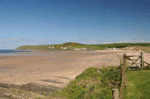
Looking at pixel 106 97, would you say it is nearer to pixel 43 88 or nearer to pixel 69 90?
pixel 69 90

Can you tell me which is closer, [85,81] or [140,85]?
[140,85]

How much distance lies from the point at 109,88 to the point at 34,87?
17.6ft

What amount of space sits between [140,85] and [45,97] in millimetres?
5993

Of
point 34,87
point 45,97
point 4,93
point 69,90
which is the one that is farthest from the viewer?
point 34,87

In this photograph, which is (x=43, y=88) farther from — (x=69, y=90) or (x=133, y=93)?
(x=133, y=93)

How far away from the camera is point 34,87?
9.55 m

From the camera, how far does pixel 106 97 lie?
721cm

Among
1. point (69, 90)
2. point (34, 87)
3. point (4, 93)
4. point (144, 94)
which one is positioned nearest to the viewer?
point (144, 94)

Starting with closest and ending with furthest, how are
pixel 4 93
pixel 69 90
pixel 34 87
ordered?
pixel 4 93
pixel 69 90
pixel 34 87

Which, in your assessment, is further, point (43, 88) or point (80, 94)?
point (43, 88)

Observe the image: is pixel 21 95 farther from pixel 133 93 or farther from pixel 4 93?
pixel 133 93

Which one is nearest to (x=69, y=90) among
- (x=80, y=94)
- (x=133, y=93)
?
(x=80, y=94)

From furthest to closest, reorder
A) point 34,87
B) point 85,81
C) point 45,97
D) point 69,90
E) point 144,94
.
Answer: point 85,81, point 34,87, point 69,90, point 45,97, point 144,94

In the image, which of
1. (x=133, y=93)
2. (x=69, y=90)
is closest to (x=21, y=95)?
(x=69, y=90)
